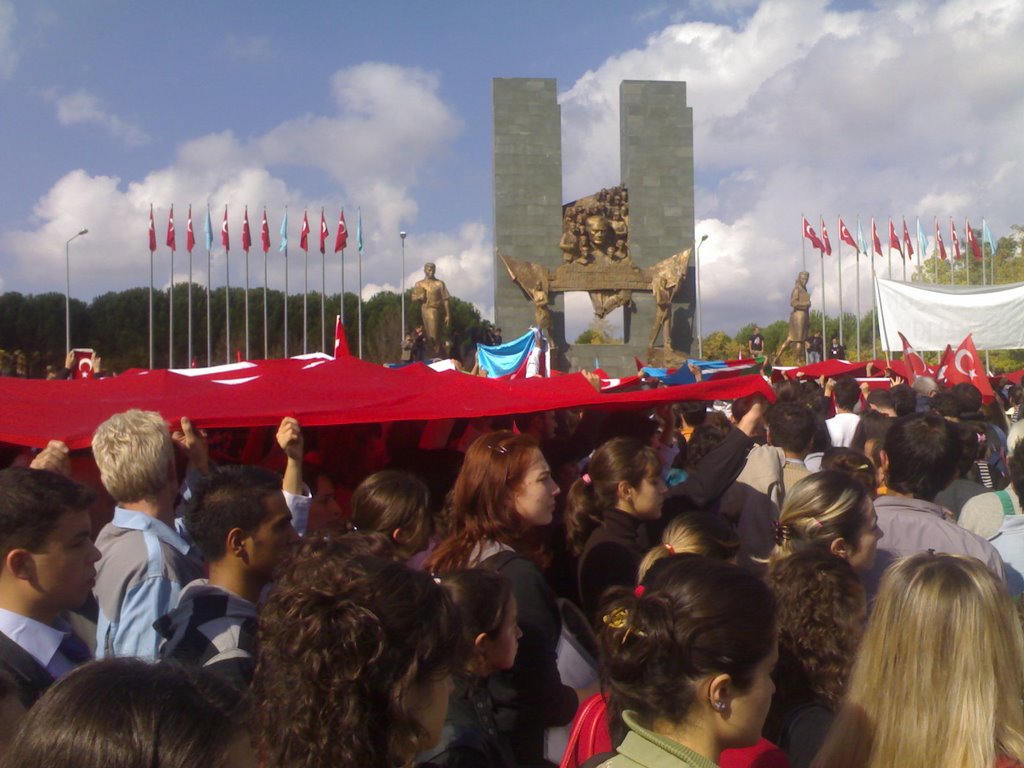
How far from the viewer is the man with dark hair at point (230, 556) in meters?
2.52

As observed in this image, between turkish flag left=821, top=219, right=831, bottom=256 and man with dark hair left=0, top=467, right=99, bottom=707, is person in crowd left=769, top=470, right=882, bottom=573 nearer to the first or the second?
man with dark hair left=0, top=467, right=99, bottom=707

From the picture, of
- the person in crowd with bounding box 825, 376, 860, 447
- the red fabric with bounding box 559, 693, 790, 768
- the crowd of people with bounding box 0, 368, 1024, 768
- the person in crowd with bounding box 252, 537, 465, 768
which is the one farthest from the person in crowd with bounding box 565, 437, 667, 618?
the person in crowd with bounding box 825, 376, 860, 447

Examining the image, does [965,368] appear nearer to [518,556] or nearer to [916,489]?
[916,489]

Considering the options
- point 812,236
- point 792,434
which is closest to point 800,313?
point 812,236

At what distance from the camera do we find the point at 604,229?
95.4ft

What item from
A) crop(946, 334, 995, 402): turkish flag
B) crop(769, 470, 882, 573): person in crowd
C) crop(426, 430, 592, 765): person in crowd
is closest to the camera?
crop(426, 430, 592, 765): person in crowd

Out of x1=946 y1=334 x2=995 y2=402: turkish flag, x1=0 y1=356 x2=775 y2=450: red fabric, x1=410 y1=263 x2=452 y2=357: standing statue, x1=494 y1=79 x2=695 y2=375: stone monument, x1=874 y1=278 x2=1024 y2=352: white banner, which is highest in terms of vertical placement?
x1=494 y1=79 x2=695 y2=375: stone monument

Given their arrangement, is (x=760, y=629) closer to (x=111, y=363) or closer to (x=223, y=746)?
(x=223, y=746)

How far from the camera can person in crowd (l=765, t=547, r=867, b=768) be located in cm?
224

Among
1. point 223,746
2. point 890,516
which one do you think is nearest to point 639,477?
point 890,516

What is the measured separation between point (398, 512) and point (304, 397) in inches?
72.3

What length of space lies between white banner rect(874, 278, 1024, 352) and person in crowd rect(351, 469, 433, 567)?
31.4 ft

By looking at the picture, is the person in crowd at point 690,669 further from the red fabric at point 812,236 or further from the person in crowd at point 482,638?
the red fabric at point 812,236

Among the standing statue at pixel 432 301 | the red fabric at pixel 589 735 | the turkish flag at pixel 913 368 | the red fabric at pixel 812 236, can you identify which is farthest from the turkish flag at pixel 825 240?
the red fabric at pixel 589 735
